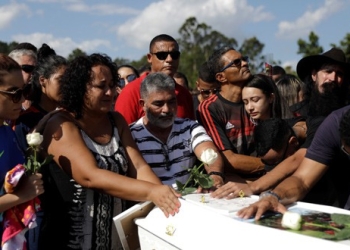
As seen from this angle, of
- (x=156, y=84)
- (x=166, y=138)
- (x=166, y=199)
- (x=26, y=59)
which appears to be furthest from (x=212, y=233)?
(x=26, y=59)

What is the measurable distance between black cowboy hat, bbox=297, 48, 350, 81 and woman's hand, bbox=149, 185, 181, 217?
5.55ft

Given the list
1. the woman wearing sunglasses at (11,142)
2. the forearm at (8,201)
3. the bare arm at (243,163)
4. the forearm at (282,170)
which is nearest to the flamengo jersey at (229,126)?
the bare arm at (243,163)

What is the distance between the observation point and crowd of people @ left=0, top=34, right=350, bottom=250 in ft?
9.27

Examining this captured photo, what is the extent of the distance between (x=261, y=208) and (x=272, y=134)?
1.16m

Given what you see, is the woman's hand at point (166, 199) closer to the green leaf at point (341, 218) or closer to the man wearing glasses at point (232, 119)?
the green leaf at point (341, 218)

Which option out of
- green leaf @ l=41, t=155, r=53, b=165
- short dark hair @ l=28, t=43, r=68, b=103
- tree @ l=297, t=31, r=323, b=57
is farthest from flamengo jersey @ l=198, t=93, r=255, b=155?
tree @ l=297, t=31, r=323, b=57

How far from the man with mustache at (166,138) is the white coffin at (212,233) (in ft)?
2.38

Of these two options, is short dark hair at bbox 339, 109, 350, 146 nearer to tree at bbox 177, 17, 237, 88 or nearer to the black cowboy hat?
the black cowboy hat

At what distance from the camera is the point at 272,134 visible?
3.60 m

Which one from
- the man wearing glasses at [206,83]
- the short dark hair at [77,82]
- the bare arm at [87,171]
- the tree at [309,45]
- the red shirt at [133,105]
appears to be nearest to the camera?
the bare arm at [87,171]

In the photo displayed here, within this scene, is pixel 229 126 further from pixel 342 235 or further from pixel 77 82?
pixel 342 235

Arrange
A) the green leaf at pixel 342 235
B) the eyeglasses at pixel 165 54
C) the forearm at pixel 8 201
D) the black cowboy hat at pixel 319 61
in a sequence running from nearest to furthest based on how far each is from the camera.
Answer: the green leaf at pixel 342 235
the forearm at pixel 8 201
the black cowboy hat at pixel 319 61
the eyeglasses at pixel 165 54

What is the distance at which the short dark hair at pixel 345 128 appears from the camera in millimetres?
2730

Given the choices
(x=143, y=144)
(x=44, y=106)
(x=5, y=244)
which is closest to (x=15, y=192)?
(x=5, y=244)
